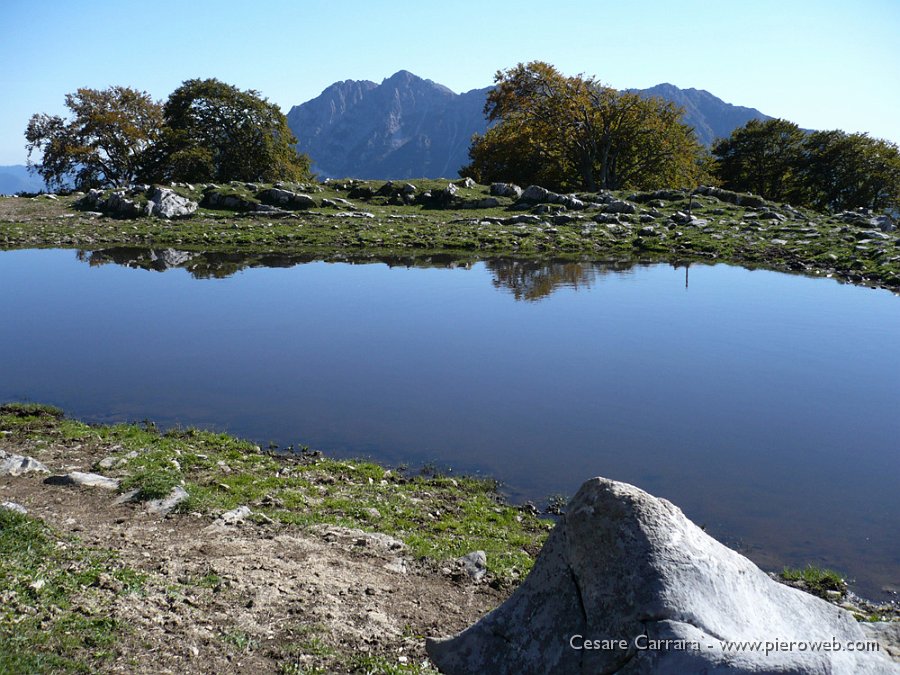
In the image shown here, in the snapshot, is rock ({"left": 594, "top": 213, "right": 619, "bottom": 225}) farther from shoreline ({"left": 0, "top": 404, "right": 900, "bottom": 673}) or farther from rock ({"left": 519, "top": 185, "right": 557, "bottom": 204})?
shoreline ({"left": 0, "top": 404, "right": 900, "bottom": 673})

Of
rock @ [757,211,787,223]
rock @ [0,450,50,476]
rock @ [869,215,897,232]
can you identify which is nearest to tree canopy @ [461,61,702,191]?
rock @ [757,211,787,223]

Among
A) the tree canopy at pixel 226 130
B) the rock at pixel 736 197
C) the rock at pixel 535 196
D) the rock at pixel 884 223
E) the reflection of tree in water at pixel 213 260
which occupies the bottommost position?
the reflection of tree in water at pixel 213 260

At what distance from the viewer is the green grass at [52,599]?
6484mm

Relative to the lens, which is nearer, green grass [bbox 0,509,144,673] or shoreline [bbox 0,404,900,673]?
green grass [bbox 0,509,144,673]

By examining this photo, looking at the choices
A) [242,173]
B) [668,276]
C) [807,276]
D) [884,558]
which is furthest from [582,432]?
[242,173]

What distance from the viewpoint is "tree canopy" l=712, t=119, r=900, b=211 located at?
8281 centimetres

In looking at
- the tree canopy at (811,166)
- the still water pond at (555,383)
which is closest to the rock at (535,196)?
the still water pond at (555,383)

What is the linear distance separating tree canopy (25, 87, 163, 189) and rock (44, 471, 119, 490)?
76301 millimetres

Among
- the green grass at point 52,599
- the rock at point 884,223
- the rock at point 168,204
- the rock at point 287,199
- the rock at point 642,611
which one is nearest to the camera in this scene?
the rock at point 642,611

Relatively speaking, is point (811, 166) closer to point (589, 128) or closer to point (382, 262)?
point (589, 128)

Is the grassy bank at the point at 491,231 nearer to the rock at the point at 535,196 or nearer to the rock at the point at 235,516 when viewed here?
the rock at the point at 535,196

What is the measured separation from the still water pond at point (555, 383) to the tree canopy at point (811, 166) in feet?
201

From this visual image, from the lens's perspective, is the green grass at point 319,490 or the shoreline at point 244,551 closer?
the shoreline at point 244,551

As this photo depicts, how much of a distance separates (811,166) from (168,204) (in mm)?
76427
